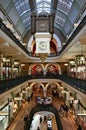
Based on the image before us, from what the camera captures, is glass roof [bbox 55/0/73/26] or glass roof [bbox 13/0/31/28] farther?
glass roof [bbox 55/0/73/26]

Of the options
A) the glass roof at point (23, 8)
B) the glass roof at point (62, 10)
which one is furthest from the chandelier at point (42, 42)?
the glass roof at point (62, 10)

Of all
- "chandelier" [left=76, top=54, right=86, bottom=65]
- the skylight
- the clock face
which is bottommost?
"chandelier" [left=76, top=54, right=86, bottom=65]

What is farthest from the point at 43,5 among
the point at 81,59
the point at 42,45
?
the point at 42,45

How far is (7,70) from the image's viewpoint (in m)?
30.2

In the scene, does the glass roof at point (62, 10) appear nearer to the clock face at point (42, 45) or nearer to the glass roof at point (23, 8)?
the glass roof at point (23, 8)

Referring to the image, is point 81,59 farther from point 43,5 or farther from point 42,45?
point 43,5

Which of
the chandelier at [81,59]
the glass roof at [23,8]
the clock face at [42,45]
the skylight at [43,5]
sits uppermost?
the skylight at [43,5]

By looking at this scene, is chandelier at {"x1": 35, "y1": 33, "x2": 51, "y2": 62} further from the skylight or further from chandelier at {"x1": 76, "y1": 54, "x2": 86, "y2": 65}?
the skylight

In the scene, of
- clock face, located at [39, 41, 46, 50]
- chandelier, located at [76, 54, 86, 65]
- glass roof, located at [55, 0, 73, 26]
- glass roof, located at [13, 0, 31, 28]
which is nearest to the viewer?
clock face, located at [39, 41, 46, 50]

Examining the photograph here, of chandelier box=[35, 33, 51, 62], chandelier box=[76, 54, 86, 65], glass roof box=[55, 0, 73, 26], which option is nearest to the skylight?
glass roof box=[55, 0, 73, 26]

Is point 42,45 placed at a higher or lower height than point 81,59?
higher

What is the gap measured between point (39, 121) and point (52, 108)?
2.32 metres

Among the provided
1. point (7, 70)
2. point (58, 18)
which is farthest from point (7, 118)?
point (58, 18)

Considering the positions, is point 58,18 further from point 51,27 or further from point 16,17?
point 51,27
